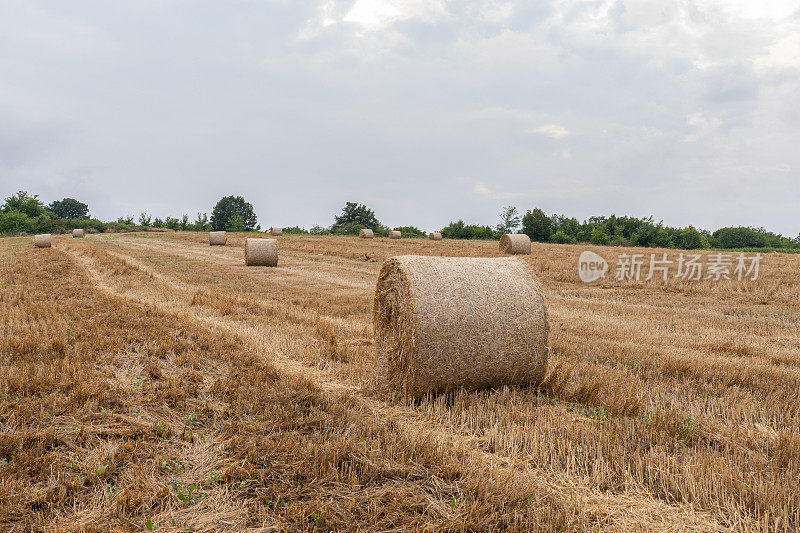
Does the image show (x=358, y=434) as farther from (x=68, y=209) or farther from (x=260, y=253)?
(x=68, y=209)

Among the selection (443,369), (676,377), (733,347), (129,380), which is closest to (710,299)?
(733,347)

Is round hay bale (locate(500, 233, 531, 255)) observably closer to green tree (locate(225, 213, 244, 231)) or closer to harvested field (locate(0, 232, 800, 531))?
harvested field (locate(0, 232, 800, 531))

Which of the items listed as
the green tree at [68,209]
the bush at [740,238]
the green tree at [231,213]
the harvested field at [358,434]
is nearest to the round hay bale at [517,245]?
the harvested field at [358,434]

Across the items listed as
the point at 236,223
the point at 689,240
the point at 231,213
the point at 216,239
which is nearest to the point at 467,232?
the point at 689,240

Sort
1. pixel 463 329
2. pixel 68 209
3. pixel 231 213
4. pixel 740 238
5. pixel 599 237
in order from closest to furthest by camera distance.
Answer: pixel 463 329 < pixel 740 238 < pixel 599 237 < pixel 231 213 < pixel 68 209

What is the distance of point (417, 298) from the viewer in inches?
240

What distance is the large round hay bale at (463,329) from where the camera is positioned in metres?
5.96

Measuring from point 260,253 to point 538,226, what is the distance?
53947 millimetres

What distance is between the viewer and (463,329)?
238 inches

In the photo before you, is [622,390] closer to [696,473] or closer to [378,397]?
[696,473]

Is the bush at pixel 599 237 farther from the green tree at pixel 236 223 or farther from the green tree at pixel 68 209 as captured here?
the green tree at pixel 68 209

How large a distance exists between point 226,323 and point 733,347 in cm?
925

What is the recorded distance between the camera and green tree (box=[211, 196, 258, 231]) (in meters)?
95.8

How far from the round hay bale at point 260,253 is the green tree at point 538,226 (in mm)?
52445
